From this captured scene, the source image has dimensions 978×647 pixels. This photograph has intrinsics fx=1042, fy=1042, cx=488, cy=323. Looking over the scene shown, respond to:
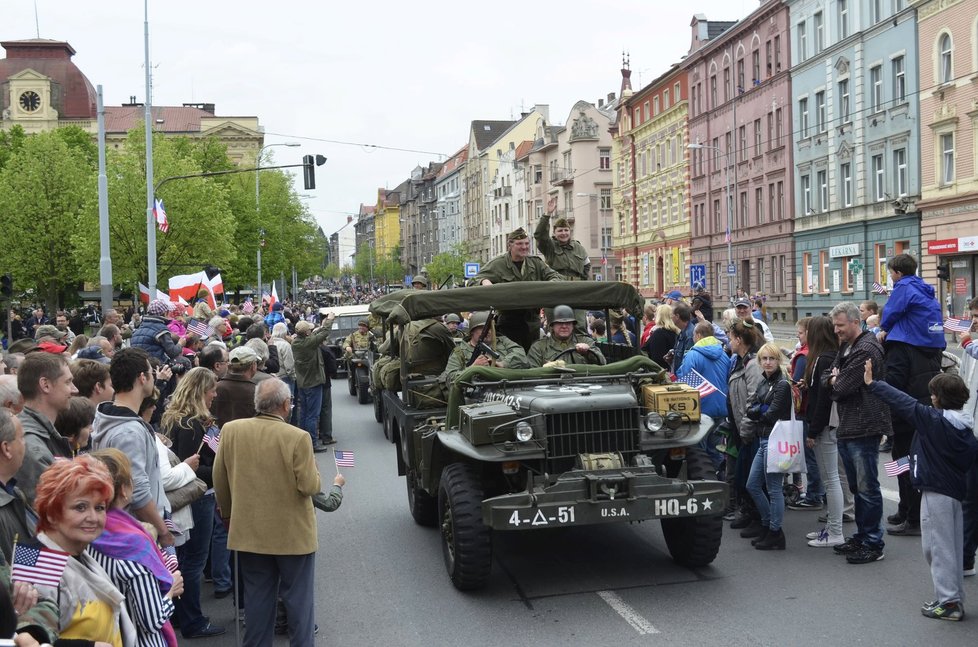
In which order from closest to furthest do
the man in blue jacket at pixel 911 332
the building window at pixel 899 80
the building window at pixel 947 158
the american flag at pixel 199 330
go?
the man in blue jacket at pixel 911 332
the american flag at pixel 199 330
the building window at pixel 947 158
the building window at pixel 899 80

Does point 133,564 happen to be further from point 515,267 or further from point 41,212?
point 41,212

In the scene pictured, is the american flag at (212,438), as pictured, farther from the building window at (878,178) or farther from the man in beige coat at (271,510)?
the building window at (878,178)

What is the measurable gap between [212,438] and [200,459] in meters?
0.32

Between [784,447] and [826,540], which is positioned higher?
[784,447]

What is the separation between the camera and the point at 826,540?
8.61m

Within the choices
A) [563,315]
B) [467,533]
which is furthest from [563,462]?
[563,315]

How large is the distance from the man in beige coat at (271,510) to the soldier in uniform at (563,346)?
3483 mm

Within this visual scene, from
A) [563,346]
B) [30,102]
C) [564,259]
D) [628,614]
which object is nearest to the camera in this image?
[628,614]

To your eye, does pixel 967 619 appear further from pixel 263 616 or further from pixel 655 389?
pixel 263 616

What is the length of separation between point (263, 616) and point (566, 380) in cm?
320

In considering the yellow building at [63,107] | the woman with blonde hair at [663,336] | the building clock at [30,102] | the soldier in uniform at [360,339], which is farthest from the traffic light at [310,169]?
the building clock at [30,102]

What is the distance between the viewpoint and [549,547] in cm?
898

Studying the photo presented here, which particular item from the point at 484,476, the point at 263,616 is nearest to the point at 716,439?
the point at 484,476

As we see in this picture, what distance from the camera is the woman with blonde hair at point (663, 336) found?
1314 centimetres
